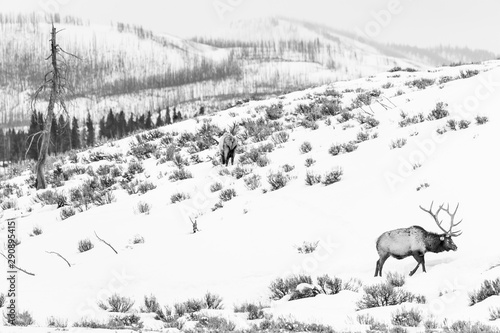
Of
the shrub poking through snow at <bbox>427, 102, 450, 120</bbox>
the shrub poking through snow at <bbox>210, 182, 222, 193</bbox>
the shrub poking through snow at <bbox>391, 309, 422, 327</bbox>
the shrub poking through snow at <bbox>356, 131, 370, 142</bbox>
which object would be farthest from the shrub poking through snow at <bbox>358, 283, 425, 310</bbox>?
the shrub poking through snow at <bbox>427, 102, 450, 120</bbox>

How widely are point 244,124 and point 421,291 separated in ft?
41.2

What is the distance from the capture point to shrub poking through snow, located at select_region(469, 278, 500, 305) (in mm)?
4344

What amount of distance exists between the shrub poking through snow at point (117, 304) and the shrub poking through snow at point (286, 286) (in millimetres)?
1762

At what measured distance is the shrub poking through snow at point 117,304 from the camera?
552 cm

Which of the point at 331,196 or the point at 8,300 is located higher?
the point at 331,196

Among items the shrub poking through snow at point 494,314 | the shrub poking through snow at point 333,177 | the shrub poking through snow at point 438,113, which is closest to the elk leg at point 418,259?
the shrub poking through snow at point 494,314

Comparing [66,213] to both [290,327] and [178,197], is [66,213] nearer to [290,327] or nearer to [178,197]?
[178,197]

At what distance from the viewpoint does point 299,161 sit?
10.4 m

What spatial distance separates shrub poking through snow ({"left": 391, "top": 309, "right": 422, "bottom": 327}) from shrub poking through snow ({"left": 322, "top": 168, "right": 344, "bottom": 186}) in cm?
428

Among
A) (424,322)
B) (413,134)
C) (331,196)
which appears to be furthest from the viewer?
(413,134)

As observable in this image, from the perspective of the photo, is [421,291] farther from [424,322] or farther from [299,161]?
[299,161]

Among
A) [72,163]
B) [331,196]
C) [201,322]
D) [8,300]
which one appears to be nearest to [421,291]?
[201,322]

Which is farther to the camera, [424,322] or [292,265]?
[292,265]

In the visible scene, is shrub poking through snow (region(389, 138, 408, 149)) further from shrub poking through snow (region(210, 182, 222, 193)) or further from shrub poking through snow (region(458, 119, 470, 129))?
shrub poking through snow (region(210, 182, 222, 193))
